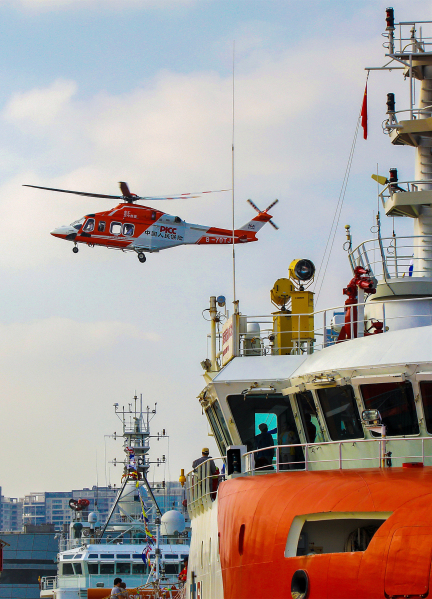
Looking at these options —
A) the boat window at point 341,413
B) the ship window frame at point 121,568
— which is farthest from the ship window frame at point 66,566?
the boat window at point 341,413

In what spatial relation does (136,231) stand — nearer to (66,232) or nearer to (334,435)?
(66,232)

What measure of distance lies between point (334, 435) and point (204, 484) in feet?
14.4

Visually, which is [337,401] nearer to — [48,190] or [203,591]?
[203,591]

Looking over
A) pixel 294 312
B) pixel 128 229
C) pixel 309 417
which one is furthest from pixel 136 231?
pixel 309 417

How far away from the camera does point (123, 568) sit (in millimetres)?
48062

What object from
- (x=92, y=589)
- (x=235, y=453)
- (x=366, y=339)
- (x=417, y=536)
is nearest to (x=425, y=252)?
(x=366, y=339)

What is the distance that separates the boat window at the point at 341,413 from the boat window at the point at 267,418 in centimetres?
131

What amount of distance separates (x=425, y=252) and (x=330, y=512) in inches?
333

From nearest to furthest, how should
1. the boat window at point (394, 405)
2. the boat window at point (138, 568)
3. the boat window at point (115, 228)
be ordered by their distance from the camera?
1. the boat window at point (394, 405)
2. the boat window at point (138, 568)
3. the boat window at point (115, 228)

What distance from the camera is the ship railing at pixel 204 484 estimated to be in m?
17.8

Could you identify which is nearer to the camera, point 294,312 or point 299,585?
point 299,585

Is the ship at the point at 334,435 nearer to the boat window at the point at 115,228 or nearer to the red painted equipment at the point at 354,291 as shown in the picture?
the red painted equipment at the point at 354,291

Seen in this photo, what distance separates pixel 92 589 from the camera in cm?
4469

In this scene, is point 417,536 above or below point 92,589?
above
